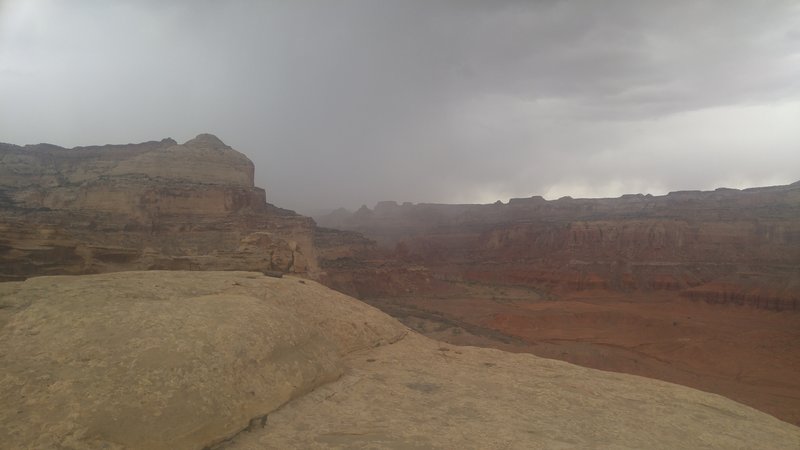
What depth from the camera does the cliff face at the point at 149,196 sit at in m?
32.8

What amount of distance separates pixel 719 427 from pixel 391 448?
476 cm

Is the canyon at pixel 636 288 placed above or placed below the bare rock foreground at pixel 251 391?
below

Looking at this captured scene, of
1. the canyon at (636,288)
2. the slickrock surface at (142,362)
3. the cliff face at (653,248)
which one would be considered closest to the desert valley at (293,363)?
the slickrock surface at (142,362)

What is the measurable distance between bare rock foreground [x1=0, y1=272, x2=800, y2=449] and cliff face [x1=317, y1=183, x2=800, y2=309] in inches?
1580

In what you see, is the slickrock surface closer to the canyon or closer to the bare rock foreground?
the bare rock foreground

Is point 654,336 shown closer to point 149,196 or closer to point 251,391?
→ point 251,391

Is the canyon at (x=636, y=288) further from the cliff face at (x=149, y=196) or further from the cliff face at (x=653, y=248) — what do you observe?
the cliff face at (x=149, y=196)

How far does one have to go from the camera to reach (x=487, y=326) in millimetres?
36031

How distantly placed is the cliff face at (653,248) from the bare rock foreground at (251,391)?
40.1m

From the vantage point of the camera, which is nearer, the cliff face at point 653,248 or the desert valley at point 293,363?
the desert valley at point 293,363

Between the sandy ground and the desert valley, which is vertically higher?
the desert valley

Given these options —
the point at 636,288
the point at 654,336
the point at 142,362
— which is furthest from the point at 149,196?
the point at 636,288

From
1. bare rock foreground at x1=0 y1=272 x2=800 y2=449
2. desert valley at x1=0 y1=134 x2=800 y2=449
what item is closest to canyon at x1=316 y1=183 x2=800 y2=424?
desert valley at x1=0 y1=134 x2=800 y2=449

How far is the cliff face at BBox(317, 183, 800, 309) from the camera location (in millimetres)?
44781
